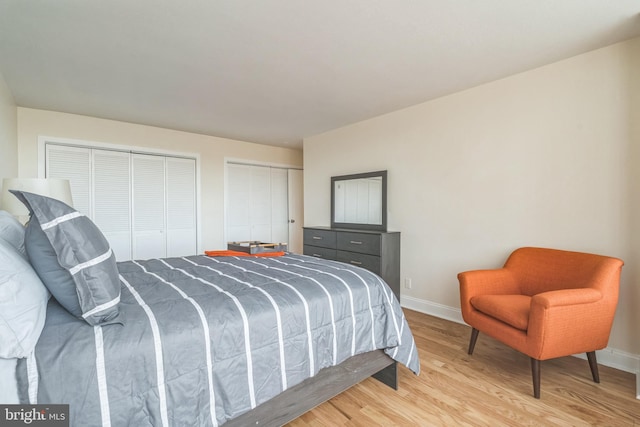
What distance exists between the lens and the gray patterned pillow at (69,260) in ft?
3.31

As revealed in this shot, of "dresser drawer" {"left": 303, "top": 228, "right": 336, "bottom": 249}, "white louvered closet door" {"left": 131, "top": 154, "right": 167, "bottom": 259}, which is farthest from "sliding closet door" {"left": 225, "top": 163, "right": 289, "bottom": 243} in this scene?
"dresser drawer" {"left": 303, "top": 228, "right": 336, "bottom": 249}

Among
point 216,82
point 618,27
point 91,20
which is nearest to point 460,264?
point 618,27

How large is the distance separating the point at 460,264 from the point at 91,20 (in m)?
3.50

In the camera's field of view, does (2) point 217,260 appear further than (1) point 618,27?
Yes

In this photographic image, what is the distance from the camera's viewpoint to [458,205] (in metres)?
3.06

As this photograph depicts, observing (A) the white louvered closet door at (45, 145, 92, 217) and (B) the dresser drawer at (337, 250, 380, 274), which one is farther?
(A) the white louvered closet door at (45, 145, 92, 217)

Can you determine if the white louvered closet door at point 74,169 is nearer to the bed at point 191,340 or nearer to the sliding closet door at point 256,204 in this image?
the sliding closet door at point 256,204

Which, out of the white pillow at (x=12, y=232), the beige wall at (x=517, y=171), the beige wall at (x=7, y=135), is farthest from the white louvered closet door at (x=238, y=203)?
the white pillow at (x=12, y=232)

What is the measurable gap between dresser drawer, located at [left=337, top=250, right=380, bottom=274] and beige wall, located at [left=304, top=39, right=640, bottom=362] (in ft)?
1.35

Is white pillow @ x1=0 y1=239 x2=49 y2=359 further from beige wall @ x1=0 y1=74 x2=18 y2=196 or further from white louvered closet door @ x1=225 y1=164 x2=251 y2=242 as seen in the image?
white louvered closet door @ x1=225 y1=164 x2=251 y2=242

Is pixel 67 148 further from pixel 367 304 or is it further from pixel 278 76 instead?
pixel 367 304

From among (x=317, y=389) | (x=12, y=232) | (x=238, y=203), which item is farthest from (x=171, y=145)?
(x=317, y=389)

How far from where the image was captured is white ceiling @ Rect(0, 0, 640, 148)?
69.5 inches

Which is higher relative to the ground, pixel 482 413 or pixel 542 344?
pixel 542 344
